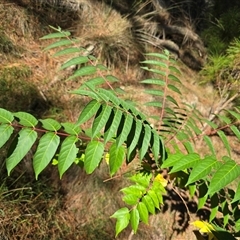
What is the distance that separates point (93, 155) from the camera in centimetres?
110

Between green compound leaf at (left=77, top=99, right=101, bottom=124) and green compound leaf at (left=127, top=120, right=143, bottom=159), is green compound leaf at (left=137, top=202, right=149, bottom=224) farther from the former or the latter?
green compound leaf at (left=77, top=99, right=101, bottom=124)

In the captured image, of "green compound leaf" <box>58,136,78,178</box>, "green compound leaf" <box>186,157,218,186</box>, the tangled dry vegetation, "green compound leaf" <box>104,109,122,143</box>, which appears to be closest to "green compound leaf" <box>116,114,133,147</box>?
"green compound leaf" <box>104,109,122,143</box>

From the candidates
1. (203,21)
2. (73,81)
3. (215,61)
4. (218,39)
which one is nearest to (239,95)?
(215,61)

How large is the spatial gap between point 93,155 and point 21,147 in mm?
246

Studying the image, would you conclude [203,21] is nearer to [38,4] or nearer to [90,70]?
[38,4]

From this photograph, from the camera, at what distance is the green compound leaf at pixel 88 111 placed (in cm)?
97

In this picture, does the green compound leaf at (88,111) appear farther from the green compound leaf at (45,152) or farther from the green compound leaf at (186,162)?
the green compound leaf at (186,162)

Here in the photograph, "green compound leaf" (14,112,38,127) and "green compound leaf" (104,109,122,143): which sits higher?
"green compound leaf" (104,109,122,143)

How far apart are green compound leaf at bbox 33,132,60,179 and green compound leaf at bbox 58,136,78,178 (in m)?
0.04

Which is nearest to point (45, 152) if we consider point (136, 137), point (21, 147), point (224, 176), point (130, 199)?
point (21, 147)

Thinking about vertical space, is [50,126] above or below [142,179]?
above

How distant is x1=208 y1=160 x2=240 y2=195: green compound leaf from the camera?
1000 mm

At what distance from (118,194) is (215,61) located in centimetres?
229

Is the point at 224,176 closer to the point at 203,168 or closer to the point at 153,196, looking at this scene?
the point at 203,168
